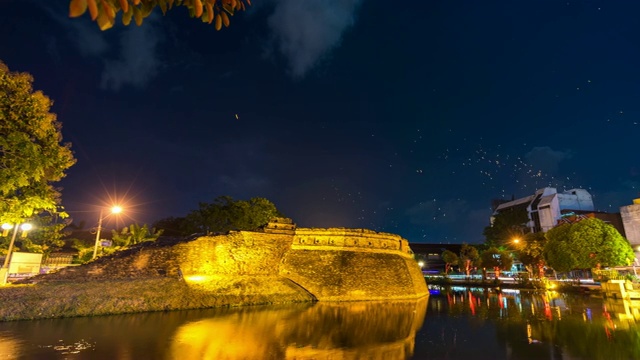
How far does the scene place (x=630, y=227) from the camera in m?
57.4

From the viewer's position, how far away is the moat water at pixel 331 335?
39.3 ft

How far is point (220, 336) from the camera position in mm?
14742

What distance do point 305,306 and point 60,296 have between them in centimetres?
1717

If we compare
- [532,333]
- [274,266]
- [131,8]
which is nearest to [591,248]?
[532,333]

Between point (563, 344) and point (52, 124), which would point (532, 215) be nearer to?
point (563, 344)

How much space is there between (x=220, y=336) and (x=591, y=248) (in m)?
45.5

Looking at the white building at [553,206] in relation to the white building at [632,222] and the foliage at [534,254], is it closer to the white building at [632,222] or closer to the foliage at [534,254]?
the white building at [632,222]

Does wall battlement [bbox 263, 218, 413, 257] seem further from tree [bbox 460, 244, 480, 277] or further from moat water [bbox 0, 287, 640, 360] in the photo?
tree [bbox 460, 244, 480, 277]

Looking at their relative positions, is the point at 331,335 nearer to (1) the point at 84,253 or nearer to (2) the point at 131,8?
(2) the point at 131,8

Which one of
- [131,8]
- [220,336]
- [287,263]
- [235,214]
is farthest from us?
[235,214]

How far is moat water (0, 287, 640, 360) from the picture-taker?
39.3ft

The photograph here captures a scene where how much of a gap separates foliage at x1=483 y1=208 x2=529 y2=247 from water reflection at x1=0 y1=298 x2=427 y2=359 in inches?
2808

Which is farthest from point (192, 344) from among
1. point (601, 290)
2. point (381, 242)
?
point (601, 290)

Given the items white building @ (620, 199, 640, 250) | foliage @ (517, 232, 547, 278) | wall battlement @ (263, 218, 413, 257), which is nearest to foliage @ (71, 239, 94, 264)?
wall battlement @ (263, 218, 413, 257)
